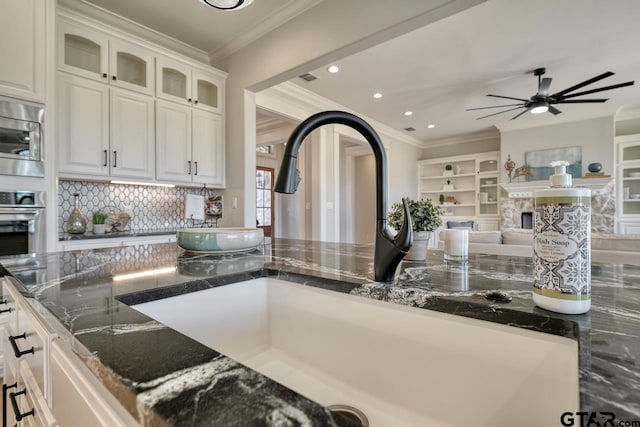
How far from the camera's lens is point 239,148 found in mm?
3186

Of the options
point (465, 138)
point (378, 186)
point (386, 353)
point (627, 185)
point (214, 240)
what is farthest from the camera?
point (465, 138)

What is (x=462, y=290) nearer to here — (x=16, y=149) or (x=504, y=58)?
(x=16, y=149)

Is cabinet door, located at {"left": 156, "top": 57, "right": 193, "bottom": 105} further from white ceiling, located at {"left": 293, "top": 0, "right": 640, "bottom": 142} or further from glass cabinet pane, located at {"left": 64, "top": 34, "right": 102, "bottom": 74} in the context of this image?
white ceiling, located at {"left": 293, "top": 0, "right": 640, "bottom": 142}

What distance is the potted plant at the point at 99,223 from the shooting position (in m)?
2.61

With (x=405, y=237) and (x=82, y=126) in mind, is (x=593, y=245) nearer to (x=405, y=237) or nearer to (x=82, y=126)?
(x=405, y=237)

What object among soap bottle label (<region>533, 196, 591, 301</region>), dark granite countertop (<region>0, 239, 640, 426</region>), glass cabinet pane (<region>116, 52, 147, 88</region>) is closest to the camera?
dark granite countertop (<region>0, 239, 640, 426</region>)

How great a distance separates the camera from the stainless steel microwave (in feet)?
6.33

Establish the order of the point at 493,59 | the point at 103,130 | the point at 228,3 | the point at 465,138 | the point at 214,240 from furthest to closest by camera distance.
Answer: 1. the point at 465,138
2. the point at 493,59
3. the point at 103,130
4. the point at 228,3
5. the point at 214,240

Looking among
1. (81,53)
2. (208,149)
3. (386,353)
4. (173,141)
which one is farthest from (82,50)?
(386,353)

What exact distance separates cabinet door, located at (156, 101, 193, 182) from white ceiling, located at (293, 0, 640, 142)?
4.97 ft

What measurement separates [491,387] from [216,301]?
638 millimetres

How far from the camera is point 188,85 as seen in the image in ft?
9.95

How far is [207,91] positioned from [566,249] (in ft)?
11.8

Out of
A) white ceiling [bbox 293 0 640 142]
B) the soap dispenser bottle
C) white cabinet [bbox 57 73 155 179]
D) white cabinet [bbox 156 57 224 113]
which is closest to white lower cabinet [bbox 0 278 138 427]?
the soap dispenser bottle
